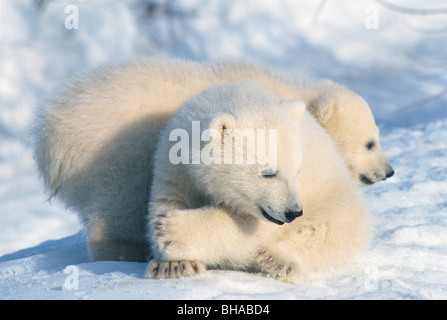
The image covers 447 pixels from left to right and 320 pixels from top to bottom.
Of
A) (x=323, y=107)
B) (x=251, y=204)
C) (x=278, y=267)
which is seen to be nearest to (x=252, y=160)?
(x=251, y=204)

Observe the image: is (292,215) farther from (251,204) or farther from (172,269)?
(172,269)

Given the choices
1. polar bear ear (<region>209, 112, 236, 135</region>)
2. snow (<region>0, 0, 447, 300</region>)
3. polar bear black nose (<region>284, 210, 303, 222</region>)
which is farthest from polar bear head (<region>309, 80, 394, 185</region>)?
polar bear black nose (<region>284, 210, 303, 222</region>)

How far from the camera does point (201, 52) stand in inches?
415

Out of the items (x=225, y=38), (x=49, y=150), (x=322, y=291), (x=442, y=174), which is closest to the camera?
(x=322, y=291)

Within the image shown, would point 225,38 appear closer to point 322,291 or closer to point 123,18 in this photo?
point 123,18

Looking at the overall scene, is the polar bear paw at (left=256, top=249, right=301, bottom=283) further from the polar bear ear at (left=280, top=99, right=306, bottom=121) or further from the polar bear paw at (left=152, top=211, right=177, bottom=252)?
the polar bear ear at (left=280, top=99, right=306, bottom=121)

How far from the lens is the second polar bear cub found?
9.16 ft

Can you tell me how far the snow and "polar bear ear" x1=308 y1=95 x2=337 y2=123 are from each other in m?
0.41

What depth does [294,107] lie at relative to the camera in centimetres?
308

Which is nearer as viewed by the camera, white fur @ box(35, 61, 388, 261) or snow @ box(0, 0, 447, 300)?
snow @ box(0, 0, 447, 300)

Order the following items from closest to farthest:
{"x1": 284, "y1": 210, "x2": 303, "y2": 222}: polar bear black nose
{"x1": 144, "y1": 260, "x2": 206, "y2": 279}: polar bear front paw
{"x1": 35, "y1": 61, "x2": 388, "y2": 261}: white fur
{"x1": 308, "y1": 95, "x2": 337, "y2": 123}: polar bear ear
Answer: {"x1": 284, "y1": 210, "x2": 303, "y2": 222}: polar bear black nose
{"x1": 144, "y1": 260, "x2": 206, "y2": 279}: polar bear front paw
{"x1": 35, "y1": 61, "x2": 388, "y2": 261}: white fur
{"x1": 308, "y1": 95, "x2": 337, "y2": 123}: polar bear ear

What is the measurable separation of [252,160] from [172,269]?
2.17 ft
